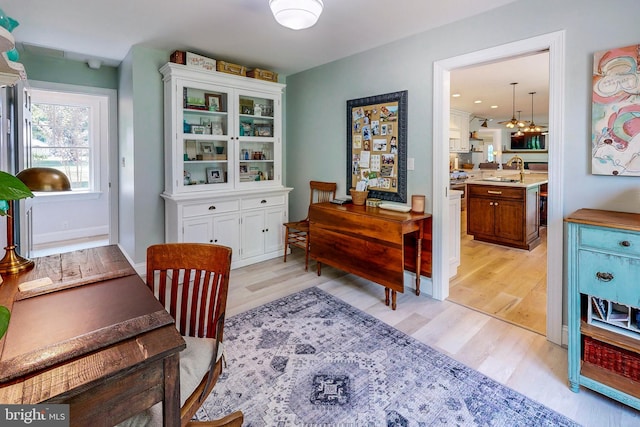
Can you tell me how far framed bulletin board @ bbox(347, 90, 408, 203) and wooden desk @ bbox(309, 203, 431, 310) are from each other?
0.34 m

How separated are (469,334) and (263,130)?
318 centimetres

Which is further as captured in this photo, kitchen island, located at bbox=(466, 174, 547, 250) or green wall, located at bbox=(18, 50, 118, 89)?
kitchen island, located at bbox=(466, 174, 547, 250)

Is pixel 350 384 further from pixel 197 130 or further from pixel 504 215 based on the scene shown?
pixel 504 215

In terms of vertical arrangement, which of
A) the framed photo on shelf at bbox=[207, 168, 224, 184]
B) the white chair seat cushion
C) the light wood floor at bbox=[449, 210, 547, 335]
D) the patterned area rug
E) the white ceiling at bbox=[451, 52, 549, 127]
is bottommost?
the patterned area rug

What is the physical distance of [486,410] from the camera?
1.72m

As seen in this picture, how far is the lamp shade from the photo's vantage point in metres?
1.31

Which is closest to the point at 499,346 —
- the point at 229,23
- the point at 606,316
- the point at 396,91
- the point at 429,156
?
the point at 606,316

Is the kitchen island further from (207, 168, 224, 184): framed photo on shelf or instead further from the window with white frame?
the window with white frame

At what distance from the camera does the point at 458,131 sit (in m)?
7.66

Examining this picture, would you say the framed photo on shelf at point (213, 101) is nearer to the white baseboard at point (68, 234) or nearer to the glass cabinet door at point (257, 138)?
the glass cabinet door at point (257, 138)

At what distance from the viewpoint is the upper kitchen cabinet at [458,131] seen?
24.5 ft

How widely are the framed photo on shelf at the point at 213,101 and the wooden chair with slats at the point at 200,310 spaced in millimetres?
2606

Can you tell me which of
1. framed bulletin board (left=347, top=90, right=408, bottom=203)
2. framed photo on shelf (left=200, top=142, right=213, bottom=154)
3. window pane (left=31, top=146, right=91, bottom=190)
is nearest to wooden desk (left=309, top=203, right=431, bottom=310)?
framed bulletin board (left=347, top=90, right=408, bottom=203)

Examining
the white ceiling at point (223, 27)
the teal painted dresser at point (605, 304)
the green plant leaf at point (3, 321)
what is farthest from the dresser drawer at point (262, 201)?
the green plant leaf at point (3, 321)
